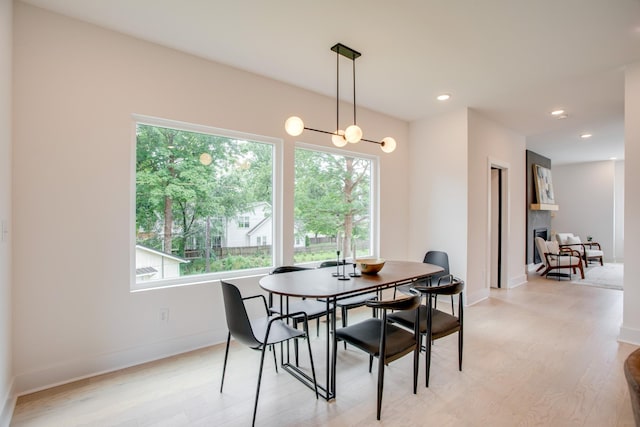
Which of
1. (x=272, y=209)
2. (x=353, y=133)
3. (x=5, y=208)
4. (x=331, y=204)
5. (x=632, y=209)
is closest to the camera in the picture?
(x=5, y=208)

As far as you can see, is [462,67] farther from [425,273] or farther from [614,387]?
[614,387]

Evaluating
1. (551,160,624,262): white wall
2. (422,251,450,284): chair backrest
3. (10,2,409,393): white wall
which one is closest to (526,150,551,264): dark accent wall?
(551,160,624,262): white wall

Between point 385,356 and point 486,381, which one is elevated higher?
point 385,356

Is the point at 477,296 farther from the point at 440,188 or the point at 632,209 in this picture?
the point at 632,209

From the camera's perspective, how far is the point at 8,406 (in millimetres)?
1945

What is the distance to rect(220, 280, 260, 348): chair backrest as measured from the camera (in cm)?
185

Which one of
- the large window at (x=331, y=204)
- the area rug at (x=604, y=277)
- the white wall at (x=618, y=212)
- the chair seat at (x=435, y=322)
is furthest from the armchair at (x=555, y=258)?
the chair seat at (x=435, y=322)

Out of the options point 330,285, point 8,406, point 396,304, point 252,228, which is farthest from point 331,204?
point 8,406

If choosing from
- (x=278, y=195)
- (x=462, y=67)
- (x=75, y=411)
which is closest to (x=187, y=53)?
(x=278, y=195)

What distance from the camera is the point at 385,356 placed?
1913 mm

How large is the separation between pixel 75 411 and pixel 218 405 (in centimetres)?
90

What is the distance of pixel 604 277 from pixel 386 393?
668 cm

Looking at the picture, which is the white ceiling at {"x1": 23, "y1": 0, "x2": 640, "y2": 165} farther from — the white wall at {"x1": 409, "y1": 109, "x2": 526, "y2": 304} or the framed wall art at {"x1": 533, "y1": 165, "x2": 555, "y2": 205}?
the framed wall art at {"x1": 533, "y1": 165, "x2": 555, "y2": 205}

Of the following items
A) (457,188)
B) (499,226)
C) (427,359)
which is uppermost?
(457,188)
